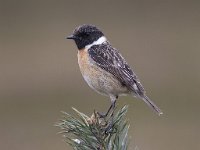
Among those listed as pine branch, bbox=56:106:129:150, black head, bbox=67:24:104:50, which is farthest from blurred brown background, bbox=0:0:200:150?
pine branch, bbox=56:106:129:150

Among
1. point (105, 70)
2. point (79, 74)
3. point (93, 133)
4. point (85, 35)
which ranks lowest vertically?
point (93, 133)

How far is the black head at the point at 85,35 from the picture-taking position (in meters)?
7.02

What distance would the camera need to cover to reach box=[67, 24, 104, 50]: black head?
276 inches

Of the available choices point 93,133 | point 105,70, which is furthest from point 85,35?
point 93,133

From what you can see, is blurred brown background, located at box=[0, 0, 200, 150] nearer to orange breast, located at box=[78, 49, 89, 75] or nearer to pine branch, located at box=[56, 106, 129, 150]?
orange breast, located at box=[78, 49, 89, 75]

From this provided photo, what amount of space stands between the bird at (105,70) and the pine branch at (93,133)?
1.80m

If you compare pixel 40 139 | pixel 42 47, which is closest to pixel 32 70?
pixel 42 47

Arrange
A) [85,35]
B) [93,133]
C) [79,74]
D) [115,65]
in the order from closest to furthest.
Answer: [93,133], [115,65], [85,35], [79,74]

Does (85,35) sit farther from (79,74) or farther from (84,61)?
(79,74)

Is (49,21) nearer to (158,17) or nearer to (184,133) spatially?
(158,17)

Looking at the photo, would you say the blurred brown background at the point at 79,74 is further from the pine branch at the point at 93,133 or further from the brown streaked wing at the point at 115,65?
the pine branch at the point at 93,133

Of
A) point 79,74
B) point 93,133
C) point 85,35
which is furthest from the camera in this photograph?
point 79,74

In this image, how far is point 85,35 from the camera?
23.2 feet

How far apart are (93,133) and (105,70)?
219cm
